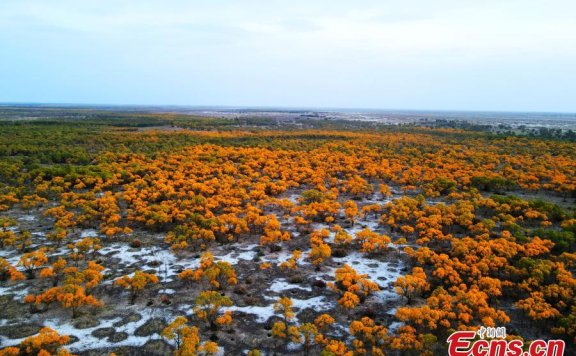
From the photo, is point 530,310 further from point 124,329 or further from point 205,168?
point 205,168

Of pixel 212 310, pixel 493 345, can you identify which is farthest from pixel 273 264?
pixel 493 345

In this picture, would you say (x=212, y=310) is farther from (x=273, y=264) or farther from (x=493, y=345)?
(x=493, y=345)

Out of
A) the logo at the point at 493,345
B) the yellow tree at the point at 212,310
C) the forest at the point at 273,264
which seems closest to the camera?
the logo at the point at 493,345

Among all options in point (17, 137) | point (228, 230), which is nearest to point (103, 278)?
point (228, 230)

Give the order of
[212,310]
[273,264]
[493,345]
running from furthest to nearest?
1. [273,264]
2. [212,310]
3. [493,345]

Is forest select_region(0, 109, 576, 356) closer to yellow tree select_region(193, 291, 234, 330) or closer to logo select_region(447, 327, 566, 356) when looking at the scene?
yellow tree select_region(193, 291, 234, 330)

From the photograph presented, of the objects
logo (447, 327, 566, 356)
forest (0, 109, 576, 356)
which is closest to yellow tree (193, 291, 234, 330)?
forest (0, 109, 576, 356)

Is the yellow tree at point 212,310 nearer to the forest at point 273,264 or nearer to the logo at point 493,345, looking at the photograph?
the forest at point 273,264

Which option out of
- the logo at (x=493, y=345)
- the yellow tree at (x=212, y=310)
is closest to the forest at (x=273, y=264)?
the yellow tree at (x=212, y=310)
